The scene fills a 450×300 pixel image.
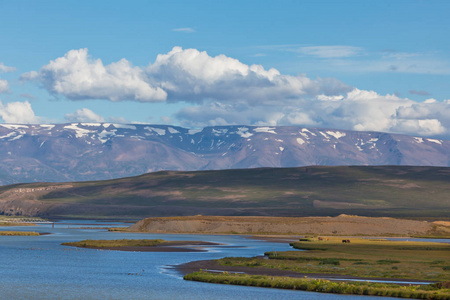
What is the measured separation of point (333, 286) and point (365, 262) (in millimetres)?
28184

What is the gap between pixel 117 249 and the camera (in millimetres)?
127812

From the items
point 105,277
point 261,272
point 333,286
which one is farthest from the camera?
point 261,272

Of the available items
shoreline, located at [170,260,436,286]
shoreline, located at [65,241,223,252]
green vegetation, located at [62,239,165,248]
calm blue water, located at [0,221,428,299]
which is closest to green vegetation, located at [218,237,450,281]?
shoreline, located at [170,260,436,286]

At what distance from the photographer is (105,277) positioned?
82.5 m

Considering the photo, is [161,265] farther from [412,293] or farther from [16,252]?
[412,293]

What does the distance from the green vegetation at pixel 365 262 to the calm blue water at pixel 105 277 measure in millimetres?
11004

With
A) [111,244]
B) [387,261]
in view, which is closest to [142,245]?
[111,244]

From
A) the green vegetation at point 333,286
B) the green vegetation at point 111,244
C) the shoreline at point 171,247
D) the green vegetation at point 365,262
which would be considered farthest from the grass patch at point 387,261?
the green vegetation at point 111,244

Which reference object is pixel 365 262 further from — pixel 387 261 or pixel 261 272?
pixel 261 272

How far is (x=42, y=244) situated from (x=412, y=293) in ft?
282

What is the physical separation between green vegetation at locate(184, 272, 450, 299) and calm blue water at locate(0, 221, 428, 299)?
1568 millimetres

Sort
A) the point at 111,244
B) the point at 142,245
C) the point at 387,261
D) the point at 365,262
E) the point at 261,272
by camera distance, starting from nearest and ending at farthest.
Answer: the point at 261,272, the point at 365,262, the point at 387,261, the point at 111,244, the point at 142,245

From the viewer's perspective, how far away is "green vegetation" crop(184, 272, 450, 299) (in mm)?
66625

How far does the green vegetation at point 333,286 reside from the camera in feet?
219
